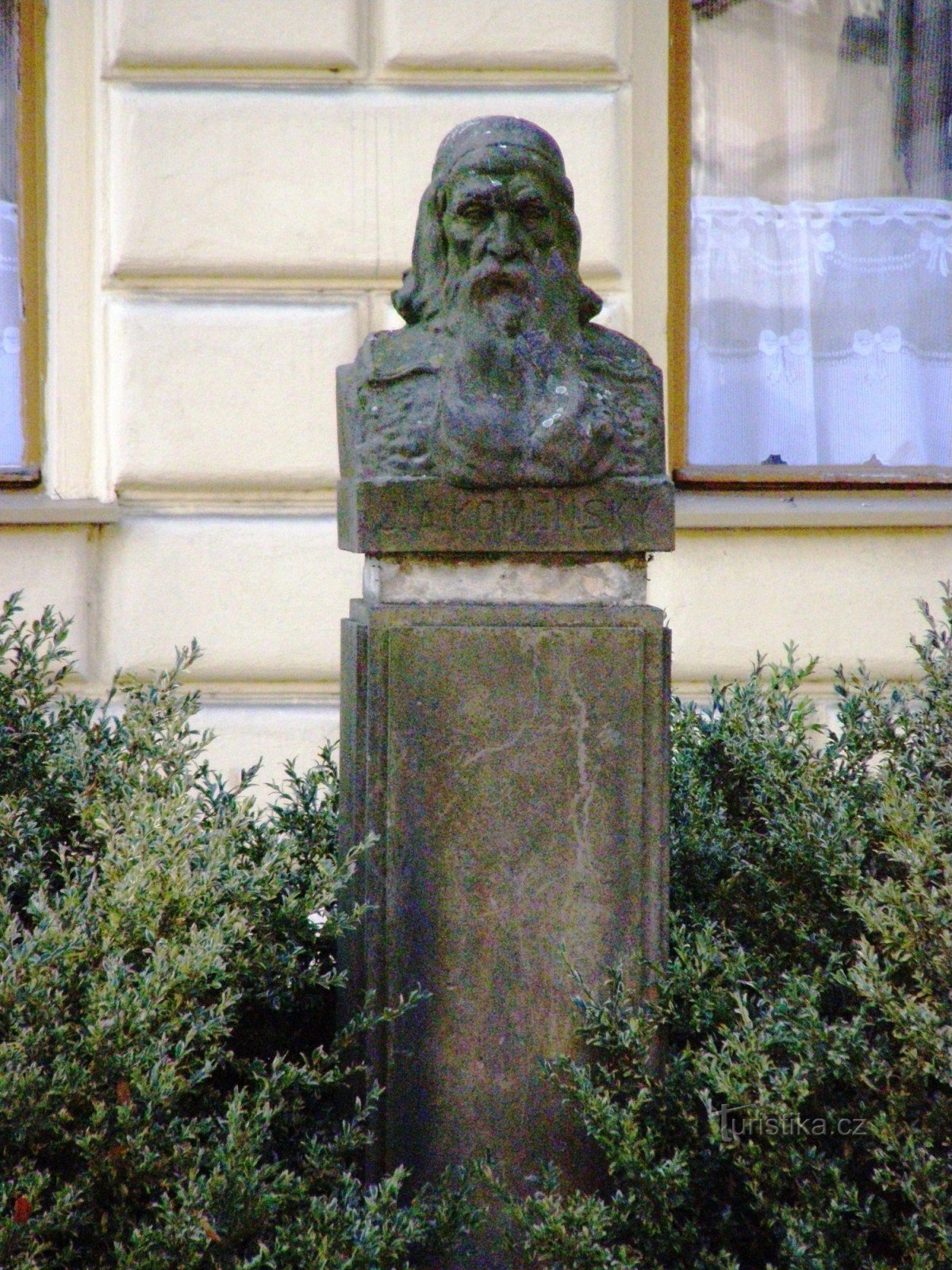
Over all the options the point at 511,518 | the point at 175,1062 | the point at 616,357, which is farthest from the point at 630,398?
the point at 175,1062

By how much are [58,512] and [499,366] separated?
103 inches

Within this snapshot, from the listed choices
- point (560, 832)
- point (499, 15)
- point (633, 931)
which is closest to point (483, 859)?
point (560, 832)

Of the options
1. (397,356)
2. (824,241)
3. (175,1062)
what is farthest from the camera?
(824,241)

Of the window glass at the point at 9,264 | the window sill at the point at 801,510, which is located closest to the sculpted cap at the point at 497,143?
the window sill at the point at 801,510

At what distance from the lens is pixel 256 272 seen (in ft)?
16.3

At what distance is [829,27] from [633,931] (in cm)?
404

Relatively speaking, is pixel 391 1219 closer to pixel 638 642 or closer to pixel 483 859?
pixel 483 859

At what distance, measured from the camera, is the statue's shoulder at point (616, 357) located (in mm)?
2869

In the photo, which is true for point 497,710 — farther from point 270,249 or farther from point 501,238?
Answer: point 270,249

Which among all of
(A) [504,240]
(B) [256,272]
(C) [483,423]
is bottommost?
(C) [483,423]

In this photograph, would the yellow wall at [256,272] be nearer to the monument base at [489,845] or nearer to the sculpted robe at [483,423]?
the sculpted robe at [483,423]

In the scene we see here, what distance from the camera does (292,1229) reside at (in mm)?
2219

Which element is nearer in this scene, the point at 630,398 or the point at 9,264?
the point at 630,398

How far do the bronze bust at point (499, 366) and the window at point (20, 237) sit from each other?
8.74 feet
